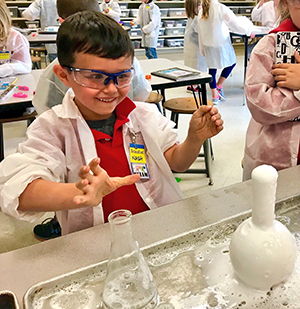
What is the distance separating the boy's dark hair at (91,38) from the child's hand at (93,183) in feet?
1.13

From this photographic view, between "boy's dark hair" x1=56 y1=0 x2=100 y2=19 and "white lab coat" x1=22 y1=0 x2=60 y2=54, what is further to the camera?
"white lab coat" x1=22 y1=0 x2=60 y2=54

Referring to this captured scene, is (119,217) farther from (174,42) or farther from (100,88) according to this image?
(174,42)

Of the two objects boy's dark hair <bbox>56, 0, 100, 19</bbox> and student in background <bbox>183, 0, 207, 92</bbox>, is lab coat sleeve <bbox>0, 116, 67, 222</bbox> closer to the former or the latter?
boy's dark hair <bbox>56, 0, 100, 19</bbox>

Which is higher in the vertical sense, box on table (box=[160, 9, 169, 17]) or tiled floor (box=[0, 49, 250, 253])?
box on table (box=[160, 9, 169, 17])

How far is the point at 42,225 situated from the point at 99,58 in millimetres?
1343

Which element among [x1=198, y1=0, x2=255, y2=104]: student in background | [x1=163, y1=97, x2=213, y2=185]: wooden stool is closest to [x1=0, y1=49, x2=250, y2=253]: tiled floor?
[x1=163, y1=97, x2=213, y2=185]: wooden stool

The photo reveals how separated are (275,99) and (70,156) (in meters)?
0.70

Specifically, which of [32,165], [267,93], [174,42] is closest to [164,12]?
[174,42]

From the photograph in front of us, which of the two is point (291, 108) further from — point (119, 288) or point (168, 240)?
point (119, 288)

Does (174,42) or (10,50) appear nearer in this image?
(10,50)

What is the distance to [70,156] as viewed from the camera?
38.7 inches

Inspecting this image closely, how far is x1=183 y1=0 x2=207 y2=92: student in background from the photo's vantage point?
4.43 m

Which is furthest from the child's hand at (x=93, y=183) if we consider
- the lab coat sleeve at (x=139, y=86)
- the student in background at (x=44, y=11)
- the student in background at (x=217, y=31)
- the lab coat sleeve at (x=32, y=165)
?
the student in background at (x=44, y=11)

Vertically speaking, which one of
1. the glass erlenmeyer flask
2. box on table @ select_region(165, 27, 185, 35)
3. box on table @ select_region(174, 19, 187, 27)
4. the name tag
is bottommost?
box on table @ select_region(165, 27, 185, 35)
